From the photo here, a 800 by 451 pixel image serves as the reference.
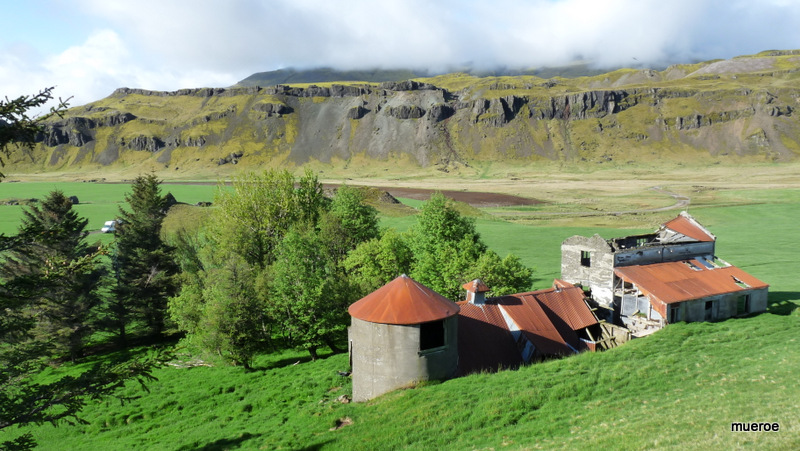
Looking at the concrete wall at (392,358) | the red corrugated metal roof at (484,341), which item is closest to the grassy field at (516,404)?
the concrete wall at (392,358)

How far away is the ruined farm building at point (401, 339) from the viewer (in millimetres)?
22422

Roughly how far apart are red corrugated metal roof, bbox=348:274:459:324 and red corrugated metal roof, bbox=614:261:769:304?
53.4 ft

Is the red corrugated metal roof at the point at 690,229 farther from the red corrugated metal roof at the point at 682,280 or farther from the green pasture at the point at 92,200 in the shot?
the green pasture at the point at 92,200

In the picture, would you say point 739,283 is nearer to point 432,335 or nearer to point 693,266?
point 693,266

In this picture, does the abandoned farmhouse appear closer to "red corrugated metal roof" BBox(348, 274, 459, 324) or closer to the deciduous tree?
"red corrugated metal roof" BBox(348, 274, 459, 324)

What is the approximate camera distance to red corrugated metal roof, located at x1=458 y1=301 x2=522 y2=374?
2586 centimetres

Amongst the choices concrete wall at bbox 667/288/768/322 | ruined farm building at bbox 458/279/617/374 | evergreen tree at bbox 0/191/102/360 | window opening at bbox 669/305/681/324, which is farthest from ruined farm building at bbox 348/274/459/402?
evergreen tree at bbox 0/191/102/360

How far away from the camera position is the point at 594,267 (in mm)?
34969

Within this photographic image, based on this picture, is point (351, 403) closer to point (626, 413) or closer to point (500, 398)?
point (500, 398)

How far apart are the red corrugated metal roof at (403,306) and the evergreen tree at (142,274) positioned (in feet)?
86.0

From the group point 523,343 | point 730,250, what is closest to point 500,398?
point 523,343

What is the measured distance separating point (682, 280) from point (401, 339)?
75.9ft

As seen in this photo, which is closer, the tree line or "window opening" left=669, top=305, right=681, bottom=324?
"window opening" left=669, top=305, right=681, bottom=324

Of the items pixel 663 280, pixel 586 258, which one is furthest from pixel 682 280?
pixel 586 258
